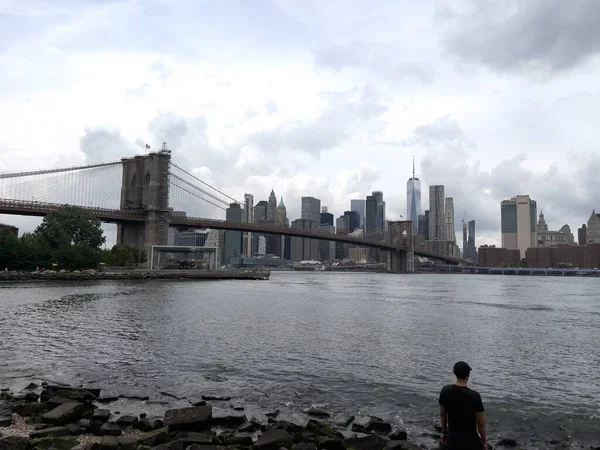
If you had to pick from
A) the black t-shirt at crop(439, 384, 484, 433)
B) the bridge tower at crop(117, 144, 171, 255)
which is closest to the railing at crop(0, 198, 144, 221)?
the bridge tower at crop(117, 144, 171, 255)

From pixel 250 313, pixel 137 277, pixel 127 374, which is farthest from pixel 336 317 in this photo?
pixel 137 277

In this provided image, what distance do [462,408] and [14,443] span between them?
6.85 m

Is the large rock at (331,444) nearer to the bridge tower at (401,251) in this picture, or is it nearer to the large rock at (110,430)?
the large rock at (110,430)

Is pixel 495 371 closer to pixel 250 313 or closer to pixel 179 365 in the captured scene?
pixel 179 365

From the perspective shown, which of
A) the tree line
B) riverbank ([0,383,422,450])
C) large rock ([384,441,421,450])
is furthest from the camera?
the tree line

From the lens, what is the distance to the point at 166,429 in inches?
344

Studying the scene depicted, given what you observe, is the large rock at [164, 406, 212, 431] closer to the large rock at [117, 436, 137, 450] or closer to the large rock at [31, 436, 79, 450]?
the large rock at [117, 436, 137, 450]

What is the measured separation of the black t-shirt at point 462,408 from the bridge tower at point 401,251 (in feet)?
503

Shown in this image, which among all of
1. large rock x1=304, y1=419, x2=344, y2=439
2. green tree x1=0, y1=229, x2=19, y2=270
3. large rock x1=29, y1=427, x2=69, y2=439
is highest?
green tree x1=0, y1=229, x2=19, y2=270

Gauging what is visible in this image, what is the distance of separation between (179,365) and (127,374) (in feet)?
5.79

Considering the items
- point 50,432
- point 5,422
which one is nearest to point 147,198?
point 5,422

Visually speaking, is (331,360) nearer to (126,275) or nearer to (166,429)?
(166,429)

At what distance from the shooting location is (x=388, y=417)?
11.0m

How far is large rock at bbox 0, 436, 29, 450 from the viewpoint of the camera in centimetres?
770
